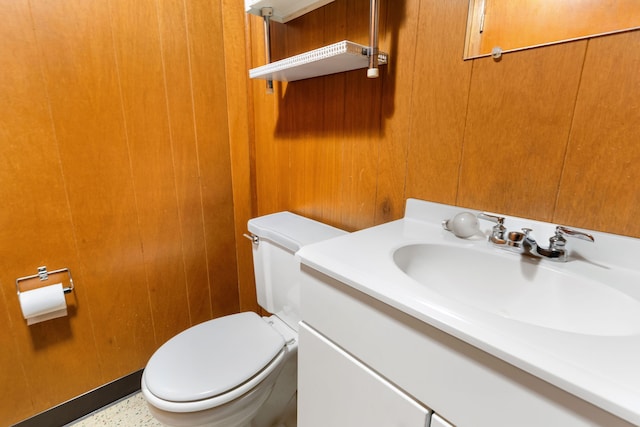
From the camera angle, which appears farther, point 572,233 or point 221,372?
point 221,372

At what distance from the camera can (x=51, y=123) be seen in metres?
1.02

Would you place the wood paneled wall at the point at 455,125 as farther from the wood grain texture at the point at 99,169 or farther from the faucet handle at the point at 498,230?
the wood grain texture at the point at 99,169

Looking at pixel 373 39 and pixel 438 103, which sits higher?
pixel 373 39

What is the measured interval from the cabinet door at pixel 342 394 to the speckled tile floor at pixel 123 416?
83cm

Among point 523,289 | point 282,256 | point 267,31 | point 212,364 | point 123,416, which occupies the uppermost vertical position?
point 267,31

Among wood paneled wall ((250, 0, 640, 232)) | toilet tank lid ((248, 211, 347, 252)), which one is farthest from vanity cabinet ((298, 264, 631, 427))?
wood paneled wall ((250, 0, 640, 232))

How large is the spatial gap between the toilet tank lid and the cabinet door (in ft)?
1.09

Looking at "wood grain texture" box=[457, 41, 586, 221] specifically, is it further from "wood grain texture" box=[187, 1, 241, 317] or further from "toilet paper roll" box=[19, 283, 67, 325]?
"toilet paper roll" box=[19, 283, 67, 325]

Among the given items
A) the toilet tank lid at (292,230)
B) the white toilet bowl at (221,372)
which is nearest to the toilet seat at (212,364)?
the white toilet bowl at (221,372)

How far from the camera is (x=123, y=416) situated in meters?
1.25

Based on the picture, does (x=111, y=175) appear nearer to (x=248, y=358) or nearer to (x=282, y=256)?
(x=282, y=256)

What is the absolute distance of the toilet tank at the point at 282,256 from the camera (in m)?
1.05

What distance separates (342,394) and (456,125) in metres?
0.69

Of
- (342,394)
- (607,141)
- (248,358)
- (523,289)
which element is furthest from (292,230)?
(607,141)
